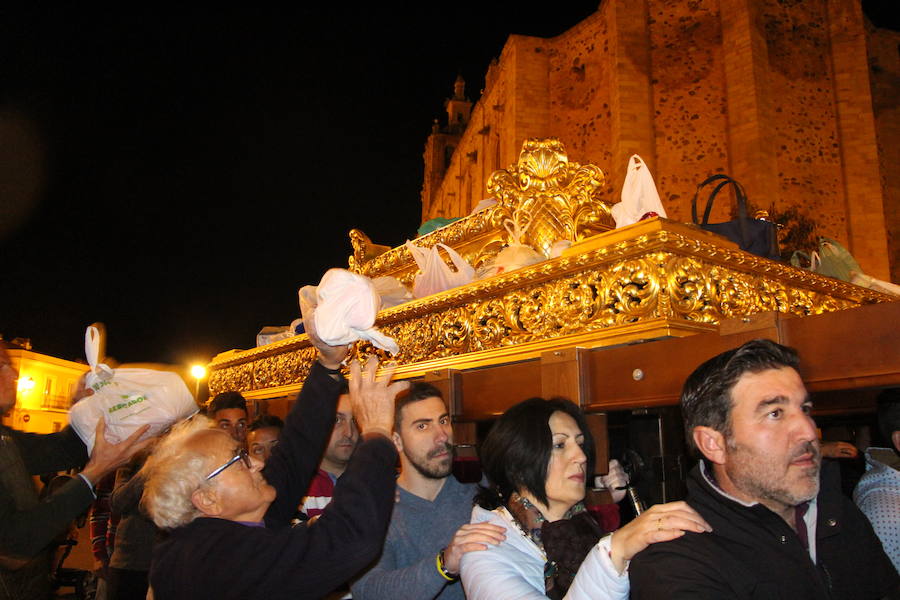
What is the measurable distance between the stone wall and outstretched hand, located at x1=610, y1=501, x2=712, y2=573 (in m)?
15.8

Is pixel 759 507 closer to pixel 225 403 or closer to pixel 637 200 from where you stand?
pixel 637 200

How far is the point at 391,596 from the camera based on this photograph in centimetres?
223

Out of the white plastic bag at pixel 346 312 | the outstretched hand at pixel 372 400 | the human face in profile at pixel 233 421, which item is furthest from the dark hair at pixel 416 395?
the human face in profile at pixel 233 421

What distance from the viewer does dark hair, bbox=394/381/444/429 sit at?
285cm

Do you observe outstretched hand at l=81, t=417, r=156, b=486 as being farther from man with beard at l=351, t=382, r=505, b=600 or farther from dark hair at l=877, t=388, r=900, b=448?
dark hair at l=877, t=388, r=900, b=448

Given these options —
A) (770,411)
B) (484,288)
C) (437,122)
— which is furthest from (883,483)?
(437,122)

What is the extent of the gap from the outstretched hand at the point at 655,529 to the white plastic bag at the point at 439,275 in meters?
2.05

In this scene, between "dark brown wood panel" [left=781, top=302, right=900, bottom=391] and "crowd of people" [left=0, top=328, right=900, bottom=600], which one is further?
"dark brown wood panel" [left=781, top=302, right=900, bottom=391]

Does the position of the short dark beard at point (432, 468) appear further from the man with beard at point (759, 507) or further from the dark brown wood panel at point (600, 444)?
the man with beard at point (759, 507)

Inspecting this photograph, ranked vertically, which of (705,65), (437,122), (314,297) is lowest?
(314,297)

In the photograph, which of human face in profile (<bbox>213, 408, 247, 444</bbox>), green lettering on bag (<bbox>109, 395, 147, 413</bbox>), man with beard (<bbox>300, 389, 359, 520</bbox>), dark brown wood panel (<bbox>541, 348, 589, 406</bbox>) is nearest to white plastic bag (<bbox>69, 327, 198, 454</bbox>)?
green lettering on bag (<bbox>109, 395, 147, 413</bbox>)

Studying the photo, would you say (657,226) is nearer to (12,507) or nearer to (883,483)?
(883,483)

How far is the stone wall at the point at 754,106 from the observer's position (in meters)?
17.0

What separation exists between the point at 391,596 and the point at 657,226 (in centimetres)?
153
